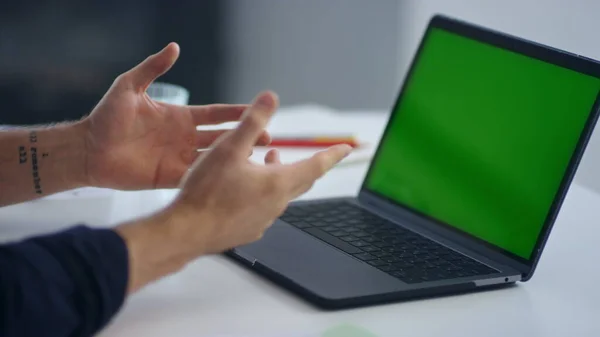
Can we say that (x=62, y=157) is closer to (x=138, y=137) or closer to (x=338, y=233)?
(x=138, y=137)

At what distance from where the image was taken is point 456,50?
1155mm

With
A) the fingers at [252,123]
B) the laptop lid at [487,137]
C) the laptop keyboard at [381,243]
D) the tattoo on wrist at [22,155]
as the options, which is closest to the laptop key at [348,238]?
the laptop keyboard at [381,243]

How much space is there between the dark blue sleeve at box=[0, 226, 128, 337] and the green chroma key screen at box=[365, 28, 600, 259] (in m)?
0.43

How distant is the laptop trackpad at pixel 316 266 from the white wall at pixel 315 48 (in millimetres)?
2040

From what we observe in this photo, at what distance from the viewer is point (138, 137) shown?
3.51ft

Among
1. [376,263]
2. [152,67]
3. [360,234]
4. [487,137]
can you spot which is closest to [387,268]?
[376,263]

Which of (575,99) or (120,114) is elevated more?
(575,99)

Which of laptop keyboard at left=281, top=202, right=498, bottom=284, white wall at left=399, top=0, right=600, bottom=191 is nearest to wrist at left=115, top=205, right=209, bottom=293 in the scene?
laptop keyboard at left=281, top=202, right=498, bottom=284

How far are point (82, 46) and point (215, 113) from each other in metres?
2.02

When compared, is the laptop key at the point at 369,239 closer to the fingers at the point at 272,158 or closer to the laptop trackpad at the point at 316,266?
the laptop trackpad at the point at 316,266

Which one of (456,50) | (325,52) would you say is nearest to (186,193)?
(456,50)

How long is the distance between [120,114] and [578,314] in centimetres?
53

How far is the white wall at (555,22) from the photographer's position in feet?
4.28

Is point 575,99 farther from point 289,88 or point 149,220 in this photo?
point 289,88
